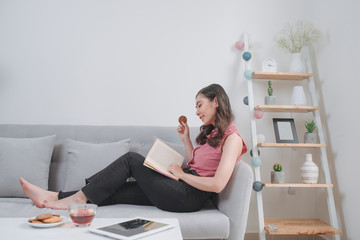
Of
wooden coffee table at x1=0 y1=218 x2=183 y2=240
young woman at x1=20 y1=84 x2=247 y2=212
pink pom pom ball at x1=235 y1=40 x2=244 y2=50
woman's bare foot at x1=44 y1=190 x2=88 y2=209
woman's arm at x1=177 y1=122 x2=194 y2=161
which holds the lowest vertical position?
wooden coffee table at x1=0 y1=218 x2=183 y2=240

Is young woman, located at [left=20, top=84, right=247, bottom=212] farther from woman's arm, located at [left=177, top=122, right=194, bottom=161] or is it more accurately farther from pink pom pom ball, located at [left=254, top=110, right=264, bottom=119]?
pink pom pom ball, located at [left=254, top=110, right=264, bottom=119]

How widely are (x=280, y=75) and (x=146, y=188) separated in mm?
1418

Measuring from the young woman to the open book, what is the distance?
0.13 feet

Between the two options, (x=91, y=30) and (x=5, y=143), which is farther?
(x=91, y=30)

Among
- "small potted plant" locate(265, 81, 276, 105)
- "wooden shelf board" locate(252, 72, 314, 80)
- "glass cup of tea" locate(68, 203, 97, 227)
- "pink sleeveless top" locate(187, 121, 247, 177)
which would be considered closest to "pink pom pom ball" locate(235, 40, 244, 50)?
"wooden shelf board" locate(252, 72, 314, 80)

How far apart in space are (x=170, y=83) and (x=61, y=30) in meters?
1.00

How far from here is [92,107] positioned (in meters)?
2.52

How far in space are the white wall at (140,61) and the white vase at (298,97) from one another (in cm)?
19

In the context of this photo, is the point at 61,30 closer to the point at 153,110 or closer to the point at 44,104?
the point at 44,104

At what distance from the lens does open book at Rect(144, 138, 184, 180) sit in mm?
1664

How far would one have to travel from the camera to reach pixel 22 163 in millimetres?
1993

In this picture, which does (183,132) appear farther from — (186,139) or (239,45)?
(239,45)

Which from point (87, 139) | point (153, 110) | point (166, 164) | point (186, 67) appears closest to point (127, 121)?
point (153, 110)

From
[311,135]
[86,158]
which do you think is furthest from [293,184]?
[86,158]
